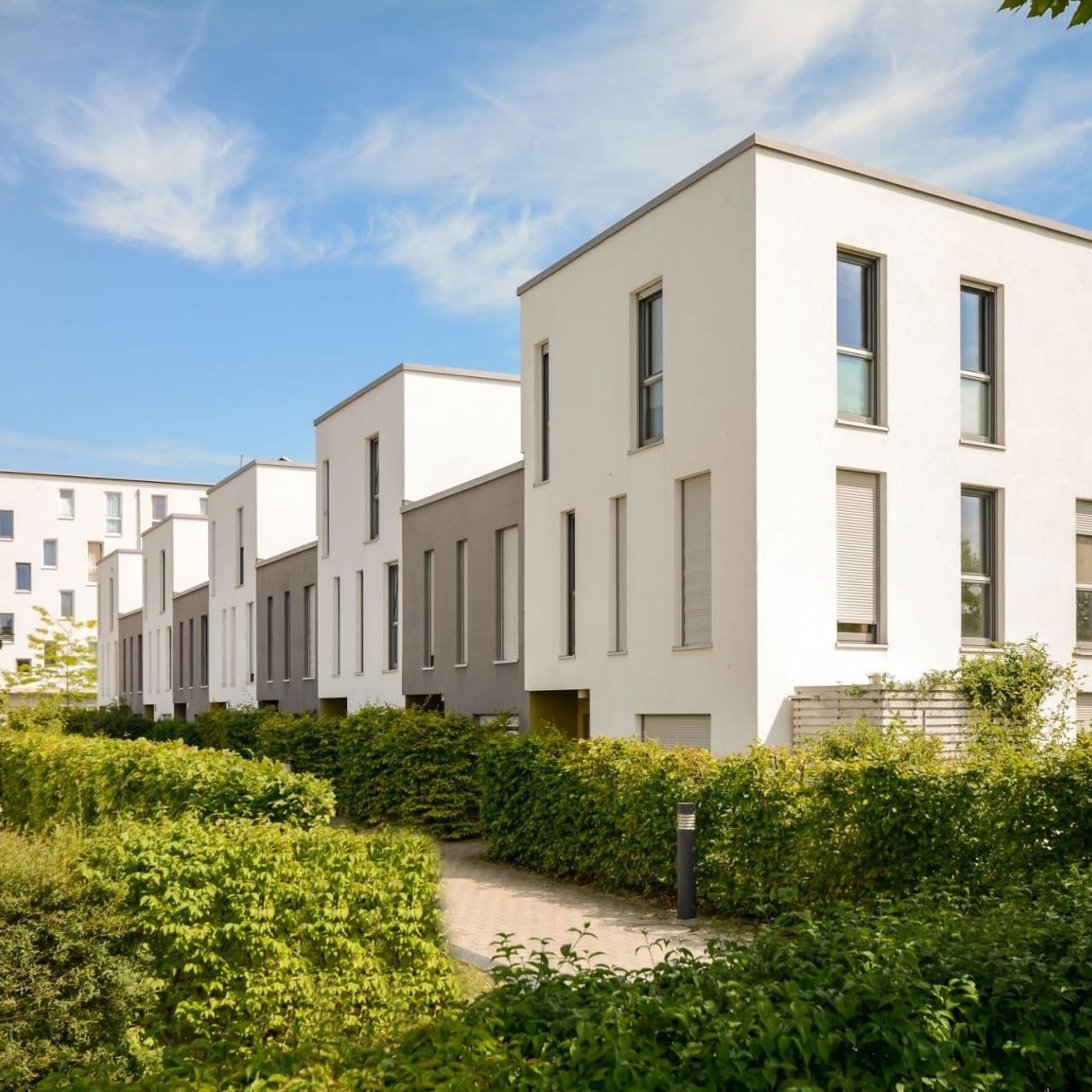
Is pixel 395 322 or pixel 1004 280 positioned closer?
pixel 1004 280

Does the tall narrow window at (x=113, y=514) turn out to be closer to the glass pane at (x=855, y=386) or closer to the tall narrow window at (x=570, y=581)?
the tall narrow window at (x=570, y=581)

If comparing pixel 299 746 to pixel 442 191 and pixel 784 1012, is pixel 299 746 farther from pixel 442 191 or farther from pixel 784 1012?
pixel 784 1012

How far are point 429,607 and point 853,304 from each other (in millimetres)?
11268

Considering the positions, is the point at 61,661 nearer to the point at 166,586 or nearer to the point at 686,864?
the point at 166,586

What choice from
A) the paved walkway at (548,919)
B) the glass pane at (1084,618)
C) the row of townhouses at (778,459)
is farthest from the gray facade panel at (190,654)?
the glass pane at (1084,618)

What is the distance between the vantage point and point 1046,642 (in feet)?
56.4

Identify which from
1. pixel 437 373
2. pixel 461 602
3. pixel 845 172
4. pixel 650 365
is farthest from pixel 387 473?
pixel 845 172

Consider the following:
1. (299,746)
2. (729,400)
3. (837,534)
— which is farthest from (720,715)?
(299,746)

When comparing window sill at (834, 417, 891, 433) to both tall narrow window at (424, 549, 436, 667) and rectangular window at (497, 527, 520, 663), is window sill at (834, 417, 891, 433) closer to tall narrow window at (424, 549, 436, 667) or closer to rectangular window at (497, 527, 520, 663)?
rectangular window at (497, 527, 520, 663)

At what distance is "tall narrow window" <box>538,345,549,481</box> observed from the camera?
66.2 ft

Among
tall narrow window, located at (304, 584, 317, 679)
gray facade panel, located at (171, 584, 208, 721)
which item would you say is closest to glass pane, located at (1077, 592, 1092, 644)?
tall narrow window, located at (304, 584, 317, 679)

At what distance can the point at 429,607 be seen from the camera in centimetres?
2484

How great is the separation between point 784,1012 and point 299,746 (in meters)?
19.3

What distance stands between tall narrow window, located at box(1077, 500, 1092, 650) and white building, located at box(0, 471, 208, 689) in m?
58.1
